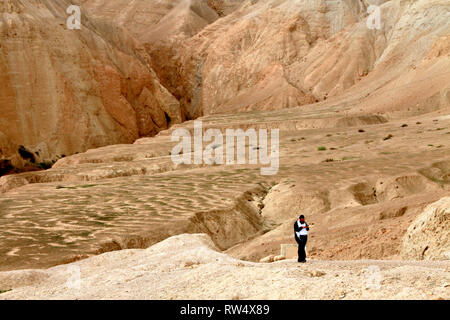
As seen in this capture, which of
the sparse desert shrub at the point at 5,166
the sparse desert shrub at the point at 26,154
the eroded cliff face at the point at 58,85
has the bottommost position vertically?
the sparse desert shrub at the point at 5,166

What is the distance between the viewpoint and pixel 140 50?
52.6m

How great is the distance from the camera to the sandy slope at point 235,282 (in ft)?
13.9

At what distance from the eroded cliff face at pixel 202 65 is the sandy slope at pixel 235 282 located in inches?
1061

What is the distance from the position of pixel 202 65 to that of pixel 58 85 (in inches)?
850

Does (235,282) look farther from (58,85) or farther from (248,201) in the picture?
(58,85)

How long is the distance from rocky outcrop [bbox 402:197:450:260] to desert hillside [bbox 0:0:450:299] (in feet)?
0.07

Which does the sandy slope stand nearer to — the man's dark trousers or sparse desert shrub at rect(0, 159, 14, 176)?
the man's dark trousers

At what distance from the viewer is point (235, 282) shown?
470 centimetres

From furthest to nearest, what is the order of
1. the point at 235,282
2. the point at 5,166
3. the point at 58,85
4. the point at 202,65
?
the point at 202,65, the point at 58,85, the point at 5,166, the point at 235,282

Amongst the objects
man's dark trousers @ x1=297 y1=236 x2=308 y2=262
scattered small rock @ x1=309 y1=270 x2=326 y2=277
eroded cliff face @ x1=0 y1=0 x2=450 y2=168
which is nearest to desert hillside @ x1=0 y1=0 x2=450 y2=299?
scattered small rock @ x1=309 y1=270 x2=326 y2=277

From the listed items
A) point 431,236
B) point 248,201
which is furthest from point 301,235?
point 248,201

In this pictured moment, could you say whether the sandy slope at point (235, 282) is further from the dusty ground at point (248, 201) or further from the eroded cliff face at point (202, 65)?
the eroded cliff face at point (202, 65)

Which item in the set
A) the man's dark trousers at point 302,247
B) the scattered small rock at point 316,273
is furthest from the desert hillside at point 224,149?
the man's dark trousers at point 302,247
